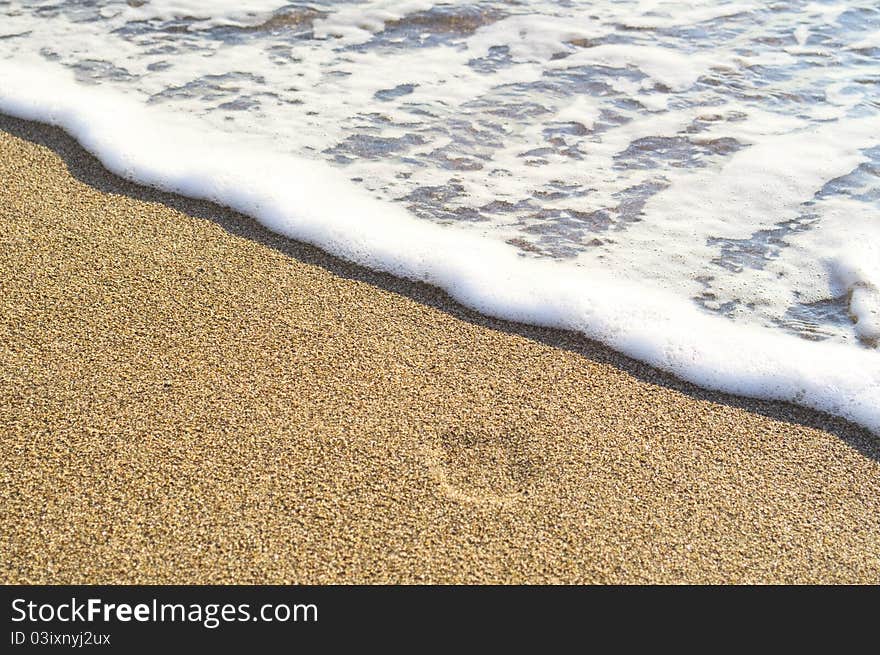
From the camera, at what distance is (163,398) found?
2.02m

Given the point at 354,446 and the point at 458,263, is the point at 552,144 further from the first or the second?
the point at 354,446

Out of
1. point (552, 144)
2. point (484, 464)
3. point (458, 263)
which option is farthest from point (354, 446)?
point (552, 144)

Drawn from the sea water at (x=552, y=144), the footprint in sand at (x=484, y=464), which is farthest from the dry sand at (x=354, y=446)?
the sea water at (x=552, y=144)

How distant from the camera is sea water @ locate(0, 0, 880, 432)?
2420 mm

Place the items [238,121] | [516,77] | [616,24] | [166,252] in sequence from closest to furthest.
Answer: [166,252]
[238,121]
[516,77]
[616,24]

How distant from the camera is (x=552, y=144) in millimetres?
3189

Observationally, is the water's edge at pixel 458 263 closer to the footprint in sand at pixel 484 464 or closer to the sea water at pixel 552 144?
the sea water at pixel 552 144

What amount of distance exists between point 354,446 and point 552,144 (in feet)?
5.33

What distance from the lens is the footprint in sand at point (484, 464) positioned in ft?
6.06

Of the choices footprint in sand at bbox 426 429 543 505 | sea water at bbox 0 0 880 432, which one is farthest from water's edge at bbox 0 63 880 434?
footprint in sand at bbox 426 429 543 505

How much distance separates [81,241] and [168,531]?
113 centimetres
